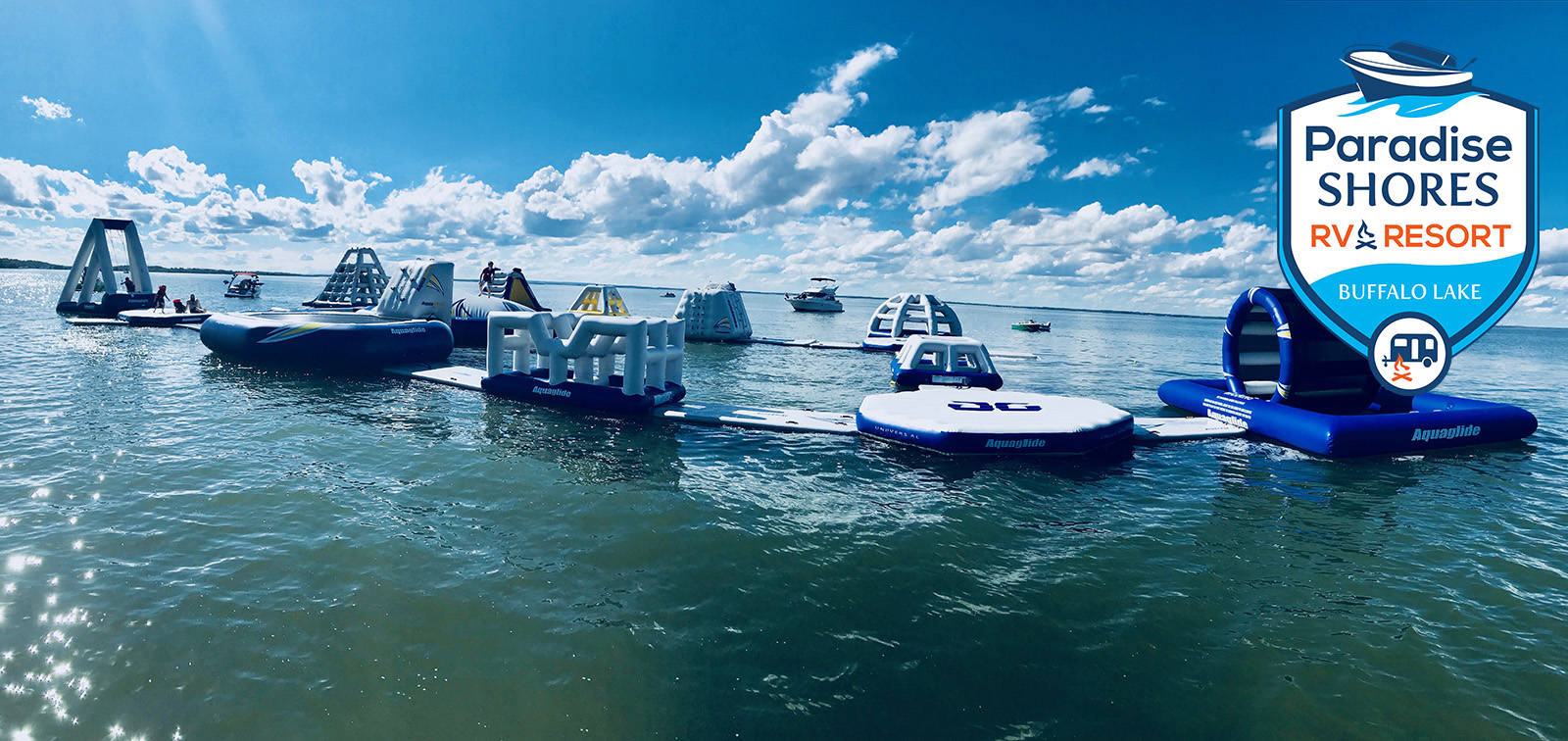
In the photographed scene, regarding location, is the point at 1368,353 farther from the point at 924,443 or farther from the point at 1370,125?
the point at 924,443

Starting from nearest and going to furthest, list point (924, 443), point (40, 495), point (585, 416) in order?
point (40, 495) < point (924, 443) < point (585, 416)

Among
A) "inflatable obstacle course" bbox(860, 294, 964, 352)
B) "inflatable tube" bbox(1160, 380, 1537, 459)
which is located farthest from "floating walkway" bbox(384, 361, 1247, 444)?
"inflatable obstacle course" bbox(860, 294, 964, 352)

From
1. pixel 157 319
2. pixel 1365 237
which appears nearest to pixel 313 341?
pixel 157 319

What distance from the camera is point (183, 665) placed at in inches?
223

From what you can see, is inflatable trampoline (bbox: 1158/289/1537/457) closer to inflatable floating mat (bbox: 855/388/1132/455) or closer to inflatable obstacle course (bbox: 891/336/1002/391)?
inflatable floating mat (bbox: 855/388/1132/455)

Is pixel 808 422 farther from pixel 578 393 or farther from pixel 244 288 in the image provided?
pixel 244 288

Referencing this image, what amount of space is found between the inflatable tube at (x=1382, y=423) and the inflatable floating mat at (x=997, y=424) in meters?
4.04

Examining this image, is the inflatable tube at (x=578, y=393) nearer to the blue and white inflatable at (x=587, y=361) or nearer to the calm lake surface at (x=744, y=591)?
the blue and white inflatable at (x=587, y=361)

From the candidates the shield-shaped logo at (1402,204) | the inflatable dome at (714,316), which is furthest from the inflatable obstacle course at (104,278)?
the shield-shaped logo at (1402,204)

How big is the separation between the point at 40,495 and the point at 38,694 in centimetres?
684

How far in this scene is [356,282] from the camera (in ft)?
147

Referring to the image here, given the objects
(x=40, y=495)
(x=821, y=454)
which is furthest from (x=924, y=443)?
(x=40, y=495)

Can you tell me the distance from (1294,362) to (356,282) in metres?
53.1

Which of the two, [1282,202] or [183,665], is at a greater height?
[1282,202]
